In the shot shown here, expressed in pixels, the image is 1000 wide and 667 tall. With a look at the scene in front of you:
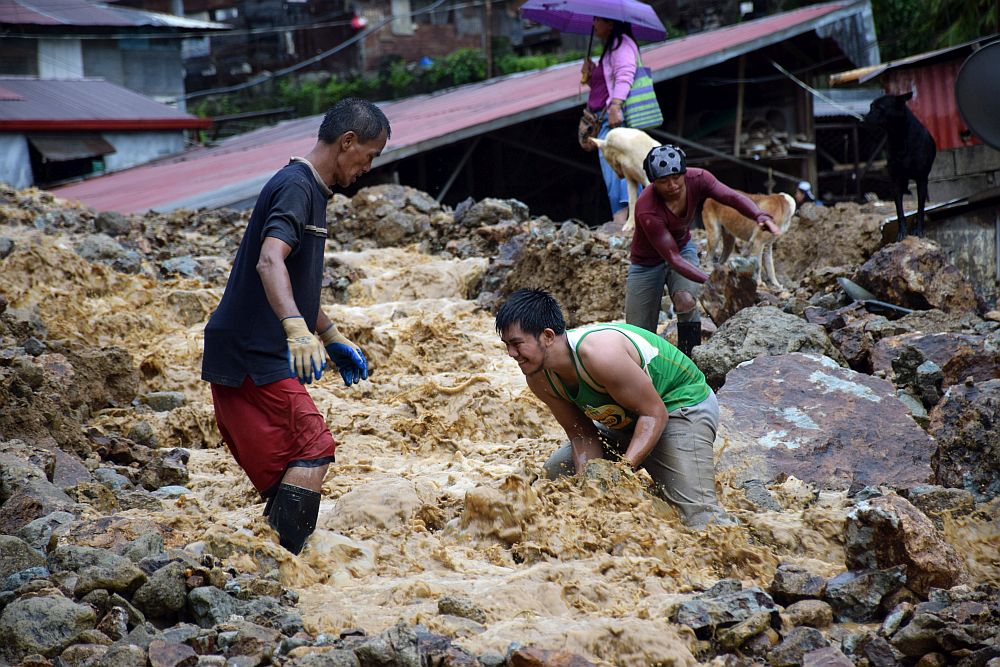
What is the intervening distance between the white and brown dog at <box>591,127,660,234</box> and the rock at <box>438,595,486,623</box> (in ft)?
16.5

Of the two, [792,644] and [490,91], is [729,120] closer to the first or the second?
[490,91]

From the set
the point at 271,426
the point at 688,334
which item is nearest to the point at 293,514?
the point at 271,426

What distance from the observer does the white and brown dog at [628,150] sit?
316 inches

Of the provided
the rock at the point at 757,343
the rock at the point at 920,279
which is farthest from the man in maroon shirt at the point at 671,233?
the rock at the point at 920,279

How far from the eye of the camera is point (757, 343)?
627 centimetres

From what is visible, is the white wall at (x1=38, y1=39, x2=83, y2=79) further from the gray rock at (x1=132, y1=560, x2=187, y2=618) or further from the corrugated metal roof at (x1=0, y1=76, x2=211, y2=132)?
the gray rock at (x1=132, y1=560, x2=187, y2=618)

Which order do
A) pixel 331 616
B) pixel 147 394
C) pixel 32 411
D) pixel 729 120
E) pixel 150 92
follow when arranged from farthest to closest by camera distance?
1. pixel 150 92
2. pixel 729 120
3. pixel 147 394
4. pixel 32 411
5. pixel 331 616

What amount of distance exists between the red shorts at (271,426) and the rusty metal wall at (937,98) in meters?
7.49

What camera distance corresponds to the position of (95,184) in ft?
62.5

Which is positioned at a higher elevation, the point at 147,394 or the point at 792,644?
the point at 792,644

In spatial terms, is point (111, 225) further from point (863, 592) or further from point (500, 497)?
point (863, 592)

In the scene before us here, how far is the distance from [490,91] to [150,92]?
42.7 ft

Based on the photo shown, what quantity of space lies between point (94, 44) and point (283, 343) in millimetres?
25605

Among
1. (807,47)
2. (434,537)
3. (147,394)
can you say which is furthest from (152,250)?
(807,47)
